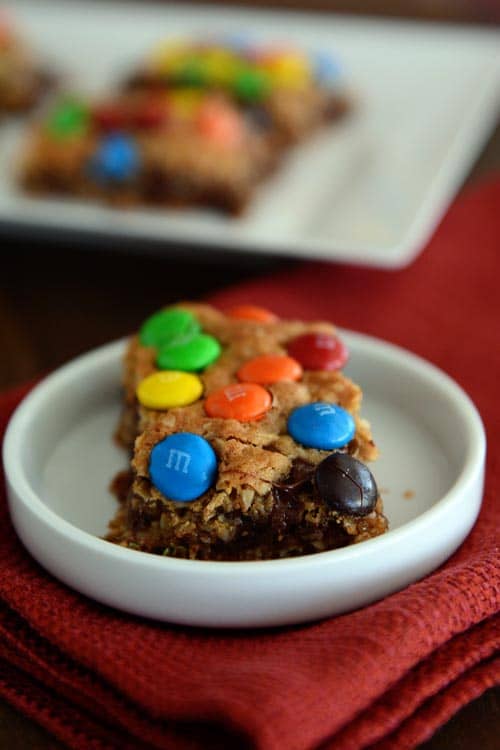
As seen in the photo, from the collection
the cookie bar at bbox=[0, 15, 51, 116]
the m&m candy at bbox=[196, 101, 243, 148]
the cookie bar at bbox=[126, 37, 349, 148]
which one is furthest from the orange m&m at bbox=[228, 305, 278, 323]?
the cookie bar at bbox=[0, 15, 51, 116]

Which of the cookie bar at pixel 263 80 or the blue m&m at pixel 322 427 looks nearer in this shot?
the blue m&m at pixel 322 427

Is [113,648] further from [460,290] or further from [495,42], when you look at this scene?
[495,42]

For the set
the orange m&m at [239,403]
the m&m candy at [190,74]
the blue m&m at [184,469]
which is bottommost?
the m&m candy at [190,74]

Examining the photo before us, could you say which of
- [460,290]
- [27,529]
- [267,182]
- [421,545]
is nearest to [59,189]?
[267,182]

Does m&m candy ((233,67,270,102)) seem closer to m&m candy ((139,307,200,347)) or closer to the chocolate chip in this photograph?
m&m candy ((139,307,200,347))

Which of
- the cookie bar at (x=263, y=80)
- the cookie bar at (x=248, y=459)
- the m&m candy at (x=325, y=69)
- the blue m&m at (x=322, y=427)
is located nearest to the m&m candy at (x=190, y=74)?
the cookie bar at (x=263, y=80)

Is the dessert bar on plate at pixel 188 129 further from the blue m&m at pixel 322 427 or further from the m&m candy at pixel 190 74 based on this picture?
the blue m&m at pixel 322 427
